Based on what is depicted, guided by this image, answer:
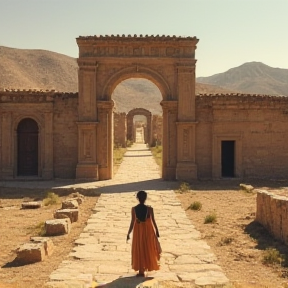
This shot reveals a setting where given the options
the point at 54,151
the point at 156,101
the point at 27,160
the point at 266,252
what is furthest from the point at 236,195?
the point at 156,101

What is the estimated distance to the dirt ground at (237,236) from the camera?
6446 mm

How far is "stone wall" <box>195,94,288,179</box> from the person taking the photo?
57.4 feet

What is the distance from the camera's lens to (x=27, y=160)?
1808 cm

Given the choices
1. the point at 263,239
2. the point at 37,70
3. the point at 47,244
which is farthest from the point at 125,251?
the point at 37,70

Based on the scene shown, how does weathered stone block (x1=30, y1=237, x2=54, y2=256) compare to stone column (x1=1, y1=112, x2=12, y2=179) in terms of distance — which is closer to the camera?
weathered stone block (x1=30, y1=237, x2=54, y2=256)

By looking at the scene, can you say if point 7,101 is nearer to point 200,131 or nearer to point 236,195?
point 200,131

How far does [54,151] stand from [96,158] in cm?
187

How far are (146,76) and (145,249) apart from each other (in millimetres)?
12240

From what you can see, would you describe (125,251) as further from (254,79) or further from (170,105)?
(254,79)

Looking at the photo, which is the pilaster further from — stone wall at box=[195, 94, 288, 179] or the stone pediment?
the stone pediment

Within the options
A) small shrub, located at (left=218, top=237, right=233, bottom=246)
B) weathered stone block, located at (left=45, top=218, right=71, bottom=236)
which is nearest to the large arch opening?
weathered stone block, located at (left=45, top=218, right=71, bottom=236)

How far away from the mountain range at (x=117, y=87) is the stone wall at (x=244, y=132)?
5013 centimetres

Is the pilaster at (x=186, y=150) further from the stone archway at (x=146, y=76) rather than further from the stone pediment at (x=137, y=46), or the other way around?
the stone pediment at (x=137, y=46)

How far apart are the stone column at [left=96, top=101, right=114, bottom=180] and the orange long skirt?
451 inches
